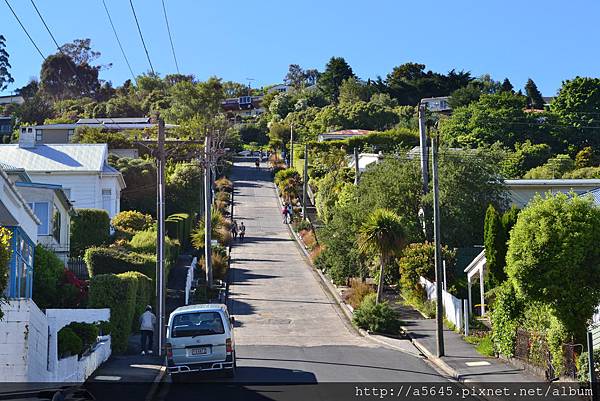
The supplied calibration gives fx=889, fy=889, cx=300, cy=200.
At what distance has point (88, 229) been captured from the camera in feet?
130

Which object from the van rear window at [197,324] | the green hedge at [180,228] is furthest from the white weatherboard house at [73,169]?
the van rear window at [197,324]

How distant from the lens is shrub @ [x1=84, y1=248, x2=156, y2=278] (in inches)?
1225

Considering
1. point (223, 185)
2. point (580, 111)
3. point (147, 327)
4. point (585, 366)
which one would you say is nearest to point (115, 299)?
point (147, 327)

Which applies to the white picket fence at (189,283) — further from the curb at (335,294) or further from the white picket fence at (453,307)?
the white picket fence at (453,307)

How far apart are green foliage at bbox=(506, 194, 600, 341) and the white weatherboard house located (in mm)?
28927

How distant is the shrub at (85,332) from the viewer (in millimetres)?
20344

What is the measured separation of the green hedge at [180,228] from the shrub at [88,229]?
5.95 meters

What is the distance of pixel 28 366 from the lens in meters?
16.4

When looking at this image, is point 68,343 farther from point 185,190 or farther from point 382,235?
point 185,190

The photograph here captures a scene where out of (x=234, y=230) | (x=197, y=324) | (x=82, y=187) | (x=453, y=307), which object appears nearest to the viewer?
(x=197, y=324)

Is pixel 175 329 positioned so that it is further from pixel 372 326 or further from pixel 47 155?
pixel 47 155

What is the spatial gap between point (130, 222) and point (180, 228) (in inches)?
113

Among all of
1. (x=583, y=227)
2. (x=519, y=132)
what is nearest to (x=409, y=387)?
(x=583, y=227)

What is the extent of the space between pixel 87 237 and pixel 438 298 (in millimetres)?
18779
